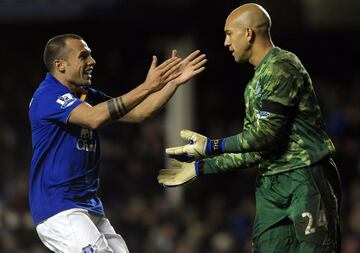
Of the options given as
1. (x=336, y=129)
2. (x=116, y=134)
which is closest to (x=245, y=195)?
(x=336, y=129)

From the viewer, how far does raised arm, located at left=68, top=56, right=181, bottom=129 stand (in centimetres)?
721

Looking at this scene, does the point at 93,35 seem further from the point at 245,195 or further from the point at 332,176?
the point at 332,176

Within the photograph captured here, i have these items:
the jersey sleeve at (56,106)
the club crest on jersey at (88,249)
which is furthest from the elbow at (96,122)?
the club crest on jersey at (88,249)

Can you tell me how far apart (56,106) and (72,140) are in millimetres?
285

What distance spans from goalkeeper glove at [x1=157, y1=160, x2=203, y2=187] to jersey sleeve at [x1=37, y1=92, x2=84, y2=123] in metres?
0.85

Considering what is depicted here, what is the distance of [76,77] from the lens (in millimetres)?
7613

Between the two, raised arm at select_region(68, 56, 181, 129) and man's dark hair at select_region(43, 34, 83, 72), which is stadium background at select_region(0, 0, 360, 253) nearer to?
raised arm at select_region(68, 56, 181, 129)

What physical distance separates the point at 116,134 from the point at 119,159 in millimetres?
551

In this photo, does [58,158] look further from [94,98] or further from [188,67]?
[188,67]

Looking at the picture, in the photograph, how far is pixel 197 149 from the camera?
23.5 ft

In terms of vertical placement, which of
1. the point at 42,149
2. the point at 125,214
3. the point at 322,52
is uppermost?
the point at 42,149

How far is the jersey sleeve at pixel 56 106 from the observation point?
7.32m

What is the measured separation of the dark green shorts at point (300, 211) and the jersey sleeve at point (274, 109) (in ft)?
1.06

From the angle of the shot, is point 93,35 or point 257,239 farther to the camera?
point 93,35
